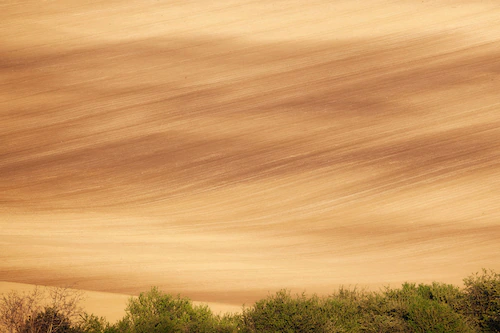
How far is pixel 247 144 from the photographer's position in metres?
22.6

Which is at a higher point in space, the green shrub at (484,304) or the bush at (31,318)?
the green shrub at (484,304)

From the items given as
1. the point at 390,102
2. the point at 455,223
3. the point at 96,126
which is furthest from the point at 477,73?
the point at 96,126

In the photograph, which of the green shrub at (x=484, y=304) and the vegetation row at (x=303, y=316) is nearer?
the vegetation row at (x=303, y=316)

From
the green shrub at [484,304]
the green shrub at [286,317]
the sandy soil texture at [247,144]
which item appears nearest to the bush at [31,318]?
the green shrub at [286,317]

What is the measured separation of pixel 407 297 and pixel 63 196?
12067 mm

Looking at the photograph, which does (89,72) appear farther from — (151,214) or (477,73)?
(477,73)

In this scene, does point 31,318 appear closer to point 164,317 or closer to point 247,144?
point 164,317

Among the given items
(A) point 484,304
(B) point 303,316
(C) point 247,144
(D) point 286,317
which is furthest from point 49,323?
(C) point 247,144

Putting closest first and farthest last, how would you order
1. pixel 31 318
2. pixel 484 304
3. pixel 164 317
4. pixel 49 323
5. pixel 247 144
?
pixel 31 318
pixel 49 323
pixel 164 317
pixel 484 304
pixel 247 144

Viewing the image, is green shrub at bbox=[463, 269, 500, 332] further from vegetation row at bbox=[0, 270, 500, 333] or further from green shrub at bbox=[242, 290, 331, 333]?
green shrub at bbox=[242, 290, 331, 333]

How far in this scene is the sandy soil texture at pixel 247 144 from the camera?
15852 millimetres

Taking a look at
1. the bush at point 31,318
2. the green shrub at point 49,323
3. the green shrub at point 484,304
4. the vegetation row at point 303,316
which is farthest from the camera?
the green shrub at point 484,304

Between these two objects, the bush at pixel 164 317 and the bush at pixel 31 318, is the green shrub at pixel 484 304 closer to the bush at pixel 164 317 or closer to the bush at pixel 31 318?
the bush at pixel 164 317

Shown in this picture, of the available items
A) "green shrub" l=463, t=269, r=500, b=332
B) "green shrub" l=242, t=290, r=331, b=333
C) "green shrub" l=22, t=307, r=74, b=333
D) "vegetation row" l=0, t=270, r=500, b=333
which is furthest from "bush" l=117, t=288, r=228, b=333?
"green shrub" l=463, t=269, r=500, b=332
